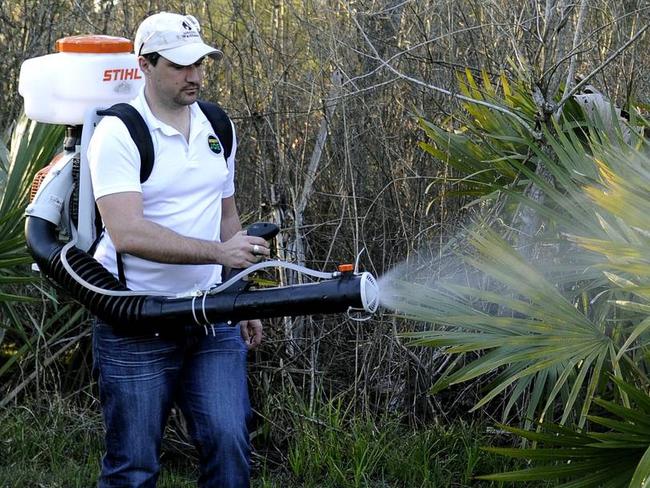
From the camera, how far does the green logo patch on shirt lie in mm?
3734

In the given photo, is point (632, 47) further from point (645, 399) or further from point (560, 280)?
point (645, 399)

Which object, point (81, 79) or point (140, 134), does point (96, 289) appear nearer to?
point (140, 134)

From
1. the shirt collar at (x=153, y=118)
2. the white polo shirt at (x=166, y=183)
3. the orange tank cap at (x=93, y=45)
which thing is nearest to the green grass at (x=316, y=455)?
the white polo shirt at (x=166, y=183)

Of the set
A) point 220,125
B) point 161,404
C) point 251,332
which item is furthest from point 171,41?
point 161,404

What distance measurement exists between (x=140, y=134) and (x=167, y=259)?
1.43 feet

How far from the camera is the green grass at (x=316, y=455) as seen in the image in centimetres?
521

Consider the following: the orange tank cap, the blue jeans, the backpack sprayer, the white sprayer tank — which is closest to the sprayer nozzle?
the backpack sprayer

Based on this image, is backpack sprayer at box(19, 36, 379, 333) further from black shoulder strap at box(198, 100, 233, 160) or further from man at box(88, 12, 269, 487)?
black shoulder strap at box(198, 100, 233, 160)

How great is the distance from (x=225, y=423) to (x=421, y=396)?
7.58 feet

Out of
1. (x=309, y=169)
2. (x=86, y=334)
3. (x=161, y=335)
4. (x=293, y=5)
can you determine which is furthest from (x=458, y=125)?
(x=161, y=335)

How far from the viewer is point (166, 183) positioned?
3566mm

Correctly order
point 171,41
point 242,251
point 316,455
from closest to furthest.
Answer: point 242,251 < point 171,41 < point 316,455

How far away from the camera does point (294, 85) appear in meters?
5.86

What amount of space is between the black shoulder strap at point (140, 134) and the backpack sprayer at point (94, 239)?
18cm
